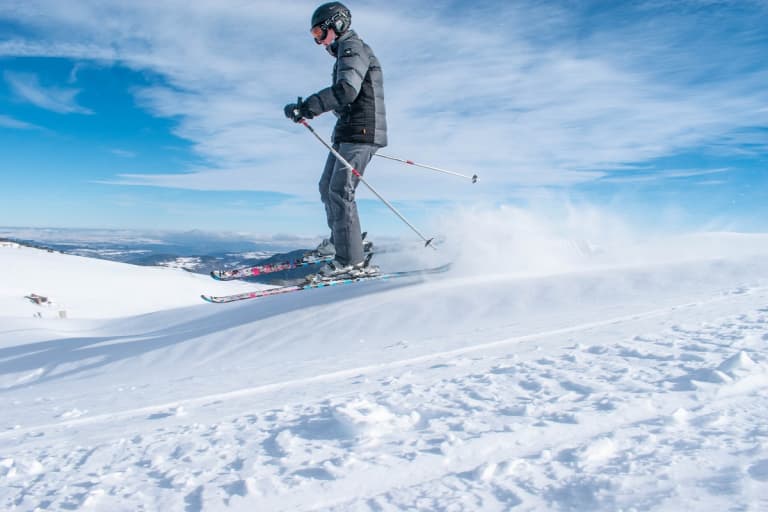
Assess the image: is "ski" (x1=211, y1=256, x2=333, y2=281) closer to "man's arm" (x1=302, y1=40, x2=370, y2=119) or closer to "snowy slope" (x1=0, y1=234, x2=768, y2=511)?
"snowy slope" (x1=0, y1=234, x2=768, y2=511)

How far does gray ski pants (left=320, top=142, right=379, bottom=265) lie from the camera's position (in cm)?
661

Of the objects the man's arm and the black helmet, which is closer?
the man's arm

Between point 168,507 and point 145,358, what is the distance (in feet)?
18.1

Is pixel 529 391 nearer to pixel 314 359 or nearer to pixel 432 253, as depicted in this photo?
pixel 314 359

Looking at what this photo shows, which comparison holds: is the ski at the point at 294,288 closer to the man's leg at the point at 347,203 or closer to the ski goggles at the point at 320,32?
the man's leg at the point at 347,203

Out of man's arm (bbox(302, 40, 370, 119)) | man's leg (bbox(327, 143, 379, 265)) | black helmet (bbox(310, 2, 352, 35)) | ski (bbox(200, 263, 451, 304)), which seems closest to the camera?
man's arm (bbox(302, 40, 370, 119))

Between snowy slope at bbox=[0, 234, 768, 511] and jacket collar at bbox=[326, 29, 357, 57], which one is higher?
jacket collar at bbox=[326, 29, 357, 57]

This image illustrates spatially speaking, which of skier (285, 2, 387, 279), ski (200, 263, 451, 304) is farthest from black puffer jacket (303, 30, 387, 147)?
ski (200, 263, 451, 304)

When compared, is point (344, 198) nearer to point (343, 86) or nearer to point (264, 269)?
point (343, 86)

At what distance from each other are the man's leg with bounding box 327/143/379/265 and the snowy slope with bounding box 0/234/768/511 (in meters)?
1.41

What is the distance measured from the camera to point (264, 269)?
8953mm

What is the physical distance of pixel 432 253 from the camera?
9.53 metres

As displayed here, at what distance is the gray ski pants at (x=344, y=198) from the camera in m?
6.61

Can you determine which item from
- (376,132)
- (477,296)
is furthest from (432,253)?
(376,132)
